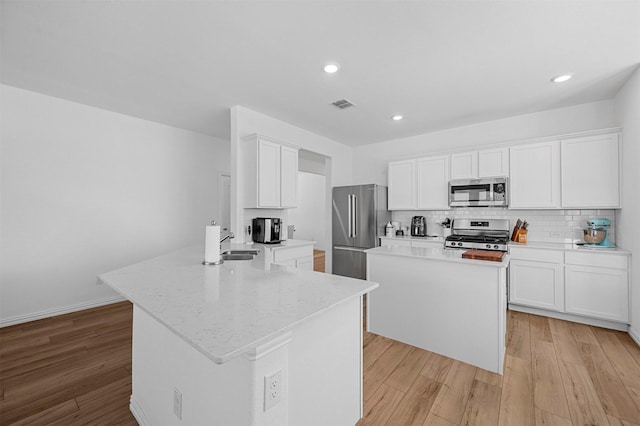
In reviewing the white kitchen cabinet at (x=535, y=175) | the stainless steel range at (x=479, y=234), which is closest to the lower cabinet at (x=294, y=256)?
the stainless steel range at (x=479, y=234)

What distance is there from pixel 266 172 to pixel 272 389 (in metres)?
2.90

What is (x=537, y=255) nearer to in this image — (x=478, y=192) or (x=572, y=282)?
(x=572, y=282)

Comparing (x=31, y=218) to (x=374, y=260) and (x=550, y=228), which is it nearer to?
(x=374, y=260)

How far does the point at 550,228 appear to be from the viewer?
368 cm

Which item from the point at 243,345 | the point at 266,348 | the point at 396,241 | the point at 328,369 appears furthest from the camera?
the point at 396,241

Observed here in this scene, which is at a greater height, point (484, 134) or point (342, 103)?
point (342, 103)

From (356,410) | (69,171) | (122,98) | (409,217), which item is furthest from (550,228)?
(69,171)

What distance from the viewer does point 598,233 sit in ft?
10.4

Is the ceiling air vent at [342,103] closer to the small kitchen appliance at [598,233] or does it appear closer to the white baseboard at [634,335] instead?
the small kitchen appliance at [598,233]

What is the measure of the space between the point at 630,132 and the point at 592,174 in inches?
21.5

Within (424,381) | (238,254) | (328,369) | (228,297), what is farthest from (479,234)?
(228,297)

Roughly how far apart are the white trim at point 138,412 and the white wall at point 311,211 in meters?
7.34

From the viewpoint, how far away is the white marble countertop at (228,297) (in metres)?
0.82

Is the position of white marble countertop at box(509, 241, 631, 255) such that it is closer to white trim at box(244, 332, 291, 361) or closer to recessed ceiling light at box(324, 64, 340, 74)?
recessed ceiling light at box(324, 64, 340, 74)
